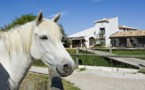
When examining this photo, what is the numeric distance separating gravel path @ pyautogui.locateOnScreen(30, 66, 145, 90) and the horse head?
595 cm

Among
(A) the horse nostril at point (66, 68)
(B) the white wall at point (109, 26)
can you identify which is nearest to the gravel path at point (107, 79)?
(A) the horse nostril at point (66, 68)

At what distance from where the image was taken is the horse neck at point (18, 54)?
3219 mm

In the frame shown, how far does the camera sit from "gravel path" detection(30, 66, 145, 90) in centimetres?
933

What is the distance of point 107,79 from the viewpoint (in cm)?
1120

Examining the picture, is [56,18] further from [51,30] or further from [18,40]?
[18,40]

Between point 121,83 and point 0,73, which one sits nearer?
point 0,73

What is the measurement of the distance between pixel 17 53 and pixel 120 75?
9.33 m

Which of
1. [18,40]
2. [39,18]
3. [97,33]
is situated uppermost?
[97,33]

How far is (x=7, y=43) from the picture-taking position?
3213 millimetres

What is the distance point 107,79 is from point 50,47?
328 inches

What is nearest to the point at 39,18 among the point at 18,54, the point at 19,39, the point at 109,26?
the point at 19,39

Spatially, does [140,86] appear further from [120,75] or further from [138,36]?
[138,36]

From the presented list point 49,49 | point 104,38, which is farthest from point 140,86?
point 104,38

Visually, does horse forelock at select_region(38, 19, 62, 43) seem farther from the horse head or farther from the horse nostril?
the horse nostril
